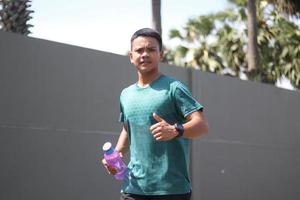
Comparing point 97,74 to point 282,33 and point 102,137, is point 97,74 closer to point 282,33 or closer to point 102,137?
point 102,137

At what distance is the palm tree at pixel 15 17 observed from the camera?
917cm

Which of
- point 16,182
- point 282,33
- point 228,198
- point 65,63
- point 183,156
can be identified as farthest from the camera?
point 282,33

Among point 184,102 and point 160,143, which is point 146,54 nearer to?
point 184,102

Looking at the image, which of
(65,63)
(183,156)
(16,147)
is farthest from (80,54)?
(183,156)

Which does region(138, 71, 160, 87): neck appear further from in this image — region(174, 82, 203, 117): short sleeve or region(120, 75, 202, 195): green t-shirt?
region(174, 82, 203, 117): short sleeve

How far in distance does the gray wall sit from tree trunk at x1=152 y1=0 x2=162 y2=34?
261 centimetres

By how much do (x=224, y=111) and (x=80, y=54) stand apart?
319cm

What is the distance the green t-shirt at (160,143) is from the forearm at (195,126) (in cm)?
3

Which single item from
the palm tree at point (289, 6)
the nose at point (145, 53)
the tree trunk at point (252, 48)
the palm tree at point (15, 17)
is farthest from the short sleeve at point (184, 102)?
the palm tree at point (289, 6)

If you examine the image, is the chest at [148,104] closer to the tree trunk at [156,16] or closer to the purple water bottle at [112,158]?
the purple water bottle at [112,158]

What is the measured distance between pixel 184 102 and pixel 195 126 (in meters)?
0.15

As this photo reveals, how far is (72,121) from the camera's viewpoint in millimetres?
6559

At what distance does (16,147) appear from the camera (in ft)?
19.6

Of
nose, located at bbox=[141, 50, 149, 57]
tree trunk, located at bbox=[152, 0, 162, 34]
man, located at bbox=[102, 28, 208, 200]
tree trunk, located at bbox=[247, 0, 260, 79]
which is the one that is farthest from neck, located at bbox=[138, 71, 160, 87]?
tree trunk, located at bbox=[247, 0, 260, 79]
